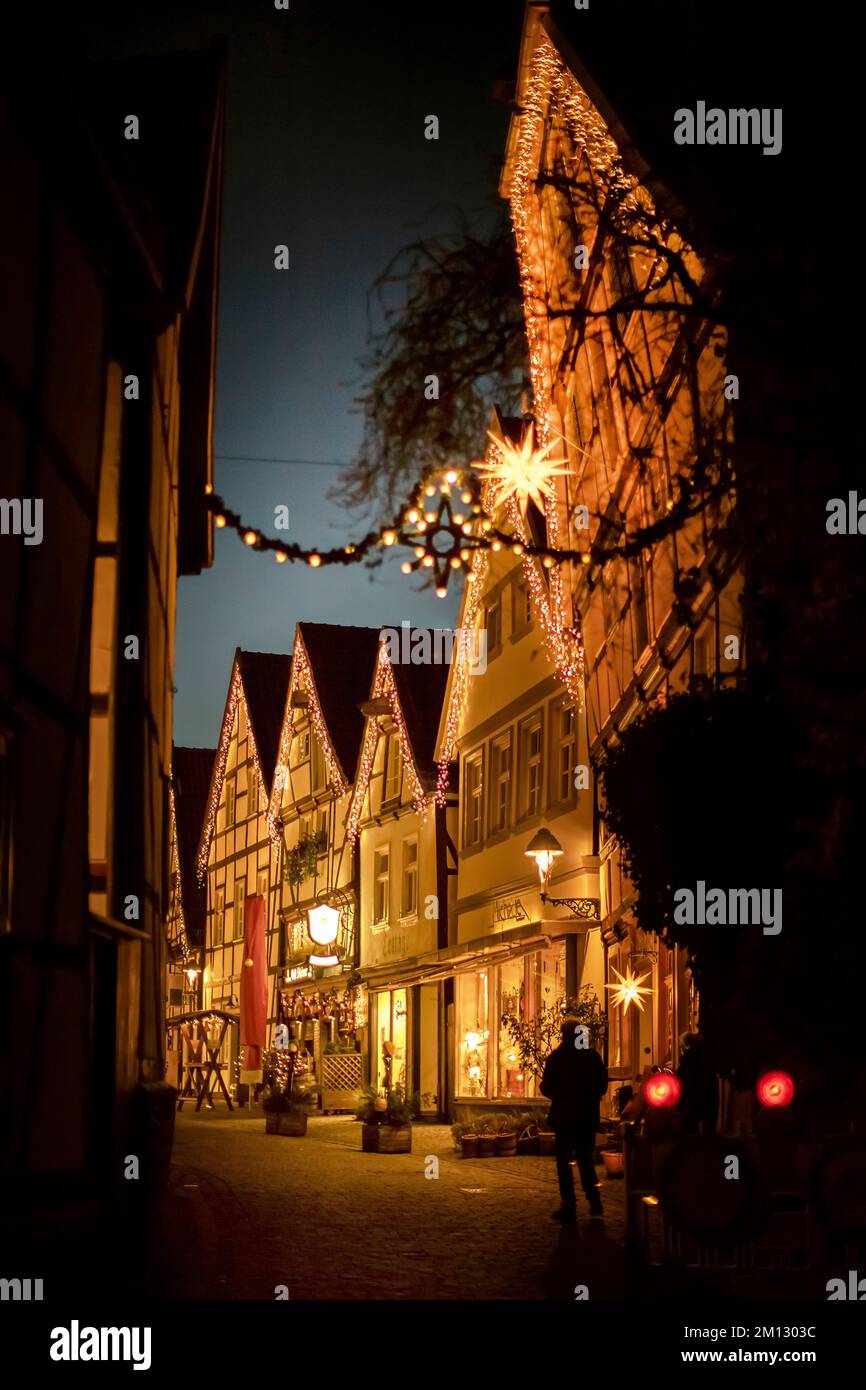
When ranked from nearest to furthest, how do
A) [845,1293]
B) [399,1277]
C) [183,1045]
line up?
[845,1293]
[399,1277]
[183,1045]

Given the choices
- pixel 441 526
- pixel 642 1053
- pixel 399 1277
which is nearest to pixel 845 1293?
pixel 399 1277

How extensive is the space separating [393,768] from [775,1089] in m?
28.1

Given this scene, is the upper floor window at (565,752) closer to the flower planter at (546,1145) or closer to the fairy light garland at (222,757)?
the flower planter at (546,1145)

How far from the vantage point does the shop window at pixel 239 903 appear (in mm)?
49281

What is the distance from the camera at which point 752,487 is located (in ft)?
34.7

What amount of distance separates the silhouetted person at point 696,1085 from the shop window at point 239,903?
3633 centimetres

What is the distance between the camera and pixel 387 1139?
22.4 metres

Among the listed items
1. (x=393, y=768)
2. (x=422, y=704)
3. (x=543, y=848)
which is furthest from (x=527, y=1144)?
(x=393, y=768)

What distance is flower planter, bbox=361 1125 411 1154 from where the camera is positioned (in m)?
22.4

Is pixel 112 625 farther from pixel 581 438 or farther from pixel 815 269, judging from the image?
pixel 581 438

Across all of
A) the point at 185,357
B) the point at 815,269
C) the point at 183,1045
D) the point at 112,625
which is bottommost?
the point at 183,1045

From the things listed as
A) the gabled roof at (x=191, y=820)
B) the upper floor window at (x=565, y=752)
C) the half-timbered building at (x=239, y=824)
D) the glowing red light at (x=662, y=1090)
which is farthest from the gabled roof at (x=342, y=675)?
the glowing red light at (x=662, y=1090)

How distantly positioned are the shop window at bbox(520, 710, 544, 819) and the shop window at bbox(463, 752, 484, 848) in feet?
8.97

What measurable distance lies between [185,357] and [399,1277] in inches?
378
